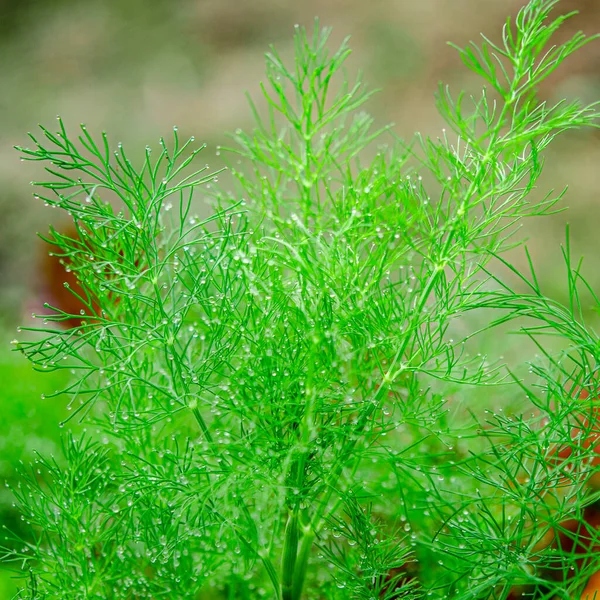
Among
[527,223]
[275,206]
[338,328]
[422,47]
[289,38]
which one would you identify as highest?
[289,38]

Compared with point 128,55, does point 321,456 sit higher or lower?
lower

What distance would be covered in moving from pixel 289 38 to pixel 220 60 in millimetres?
162

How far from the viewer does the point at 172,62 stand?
153 centimetres

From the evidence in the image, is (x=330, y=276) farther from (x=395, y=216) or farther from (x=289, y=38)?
(x=289, y=38)

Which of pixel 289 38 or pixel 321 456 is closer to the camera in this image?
pixel 321 456

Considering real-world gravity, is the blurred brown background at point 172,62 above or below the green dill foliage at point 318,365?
above

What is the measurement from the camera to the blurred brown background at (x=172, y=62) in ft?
4.68

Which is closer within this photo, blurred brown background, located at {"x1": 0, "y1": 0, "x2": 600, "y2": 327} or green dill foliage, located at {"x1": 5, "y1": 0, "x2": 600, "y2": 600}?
green dill foliage, located at {"x1": 5, "y1": 0, "x2": 600, "y2": 600}

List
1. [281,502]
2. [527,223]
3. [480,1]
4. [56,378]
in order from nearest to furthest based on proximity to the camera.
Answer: [281,502] → [56,378] → [527,223] → [480,1]

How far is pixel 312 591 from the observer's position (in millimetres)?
509

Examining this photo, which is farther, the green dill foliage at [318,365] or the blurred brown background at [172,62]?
the blurred brown background at [172,62]

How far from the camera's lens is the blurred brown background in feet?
4.68

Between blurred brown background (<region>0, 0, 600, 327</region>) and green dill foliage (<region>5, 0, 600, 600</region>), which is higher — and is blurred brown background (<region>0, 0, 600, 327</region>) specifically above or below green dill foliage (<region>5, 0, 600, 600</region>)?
above

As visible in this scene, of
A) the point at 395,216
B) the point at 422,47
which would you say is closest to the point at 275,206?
the point at 395,216
